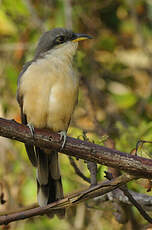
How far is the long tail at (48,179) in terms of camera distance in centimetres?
397

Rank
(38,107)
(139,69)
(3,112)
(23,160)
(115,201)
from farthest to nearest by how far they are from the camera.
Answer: (139,69) → (3,112) → (23,160) → (38,107) → (115,201)

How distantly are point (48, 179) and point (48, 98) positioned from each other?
83 cm

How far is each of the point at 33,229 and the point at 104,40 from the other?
2.76m

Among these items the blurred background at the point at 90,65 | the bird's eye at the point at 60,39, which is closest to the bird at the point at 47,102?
the bird's eye at the point at 60,39

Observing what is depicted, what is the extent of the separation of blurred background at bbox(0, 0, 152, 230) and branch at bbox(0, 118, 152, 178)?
6.98ft

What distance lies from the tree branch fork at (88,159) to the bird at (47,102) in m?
0.99

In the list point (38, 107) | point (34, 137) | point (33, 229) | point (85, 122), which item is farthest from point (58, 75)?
point (33, 229)

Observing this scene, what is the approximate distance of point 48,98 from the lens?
4023 millimetres

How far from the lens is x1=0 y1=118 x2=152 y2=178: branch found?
2627 mm

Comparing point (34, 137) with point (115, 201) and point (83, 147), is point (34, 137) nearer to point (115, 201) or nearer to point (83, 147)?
point (83, 147)

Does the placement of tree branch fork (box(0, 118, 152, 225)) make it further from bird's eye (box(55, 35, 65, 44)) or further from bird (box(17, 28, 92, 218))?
bird's eye (box(55, 35, 65, 44))

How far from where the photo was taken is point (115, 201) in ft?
11.6

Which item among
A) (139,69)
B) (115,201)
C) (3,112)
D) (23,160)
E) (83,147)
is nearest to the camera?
(83,147)

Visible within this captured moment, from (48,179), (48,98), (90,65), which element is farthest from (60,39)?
(48,179)
